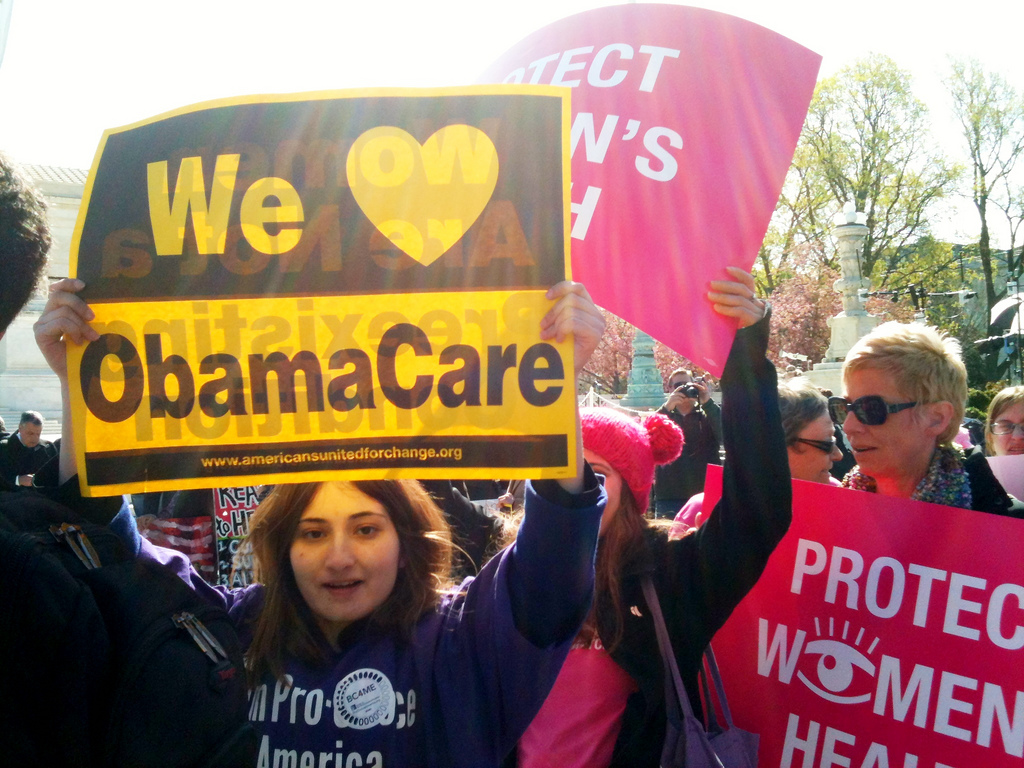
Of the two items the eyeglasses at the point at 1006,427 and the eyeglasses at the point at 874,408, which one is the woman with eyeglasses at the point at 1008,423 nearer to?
the eyeglasses at the point at 1006,427

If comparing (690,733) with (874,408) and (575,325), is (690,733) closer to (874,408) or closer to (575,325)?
(575,325)

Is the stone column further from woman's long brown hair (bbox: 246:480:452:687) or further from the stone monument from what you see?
woman's long brown hair (bbox: 246:480:452:687)

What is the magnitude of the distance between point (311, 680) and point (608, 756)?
0.73 m

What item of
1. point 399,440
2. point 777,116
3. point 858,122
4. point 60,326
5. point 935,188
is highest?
point 858,122

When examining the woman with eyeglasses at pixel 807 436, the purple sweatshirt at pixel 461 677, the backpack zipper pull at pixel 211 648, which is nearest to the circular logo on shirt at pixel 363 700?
the purple sweatshirt at pixel 461 677

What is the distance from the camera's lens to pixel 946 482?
2.30 meters

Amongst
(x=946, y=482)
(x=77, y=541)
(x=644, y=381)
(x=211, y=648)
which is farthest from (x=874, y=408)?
(x=644, y=381)

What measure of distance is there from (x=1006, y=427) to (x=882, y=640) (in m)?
2.85

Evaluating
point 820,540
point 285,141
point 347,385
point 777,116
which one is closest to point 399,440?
point 347,385

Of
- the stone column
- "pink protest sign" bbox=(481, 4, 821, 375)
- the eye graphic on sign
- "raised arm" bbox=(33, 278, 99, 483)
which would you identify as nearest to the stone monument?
the stone column

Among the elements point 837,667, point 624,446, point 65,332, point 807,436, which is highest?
point 65,332

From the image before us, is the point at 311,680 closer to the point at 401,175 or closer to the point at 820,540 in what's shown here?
the point at 401,175

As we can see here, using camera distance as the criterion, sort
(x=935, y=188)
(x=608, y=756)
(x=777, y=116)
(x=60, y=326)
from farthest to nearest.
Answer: (x=935, y=188), (x=777, y=116), (x=608, y=756), (x=60, y=326)

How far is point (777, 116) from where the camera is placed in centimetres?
233
